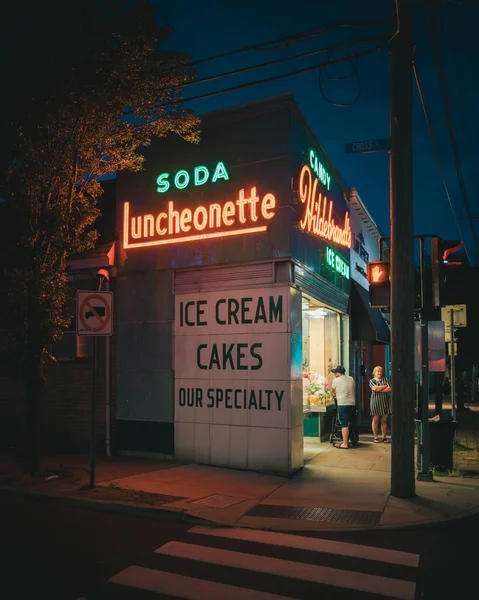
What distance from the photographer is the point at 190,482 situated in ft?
31.0

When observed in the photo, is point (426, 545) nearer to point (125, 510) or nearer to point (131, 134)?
point (125, 510)

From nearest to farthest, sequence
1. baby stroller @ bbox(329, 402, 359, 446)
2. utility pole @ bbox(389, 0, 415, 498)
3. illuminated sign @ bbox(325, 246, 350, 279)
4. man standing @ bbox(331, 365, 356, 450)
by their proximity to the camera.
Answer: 1. utility pole @ bbox(389, 0, 415, 498)
2. man standing @ bbox(331, 365, 356, 450)
3. baby stroller @ bbox(329, 402, 359, 446)
4. illuminated sign @ bbox(325, 246, 350, 279)

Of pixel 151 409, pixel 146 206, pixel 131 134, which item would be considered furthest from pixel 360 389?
pixel 131 134

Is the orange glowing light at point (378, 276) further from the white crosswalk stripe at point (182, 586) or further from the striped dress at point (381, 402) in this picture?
the white crosswalk stripe at point (182, 586)

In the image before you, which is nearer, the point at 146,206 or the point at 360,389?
the point at 146,206

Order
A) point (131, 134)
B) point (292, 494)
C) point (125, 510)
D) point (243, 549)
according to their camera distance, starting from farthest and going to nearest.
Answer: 1. point (131, 134)
2. point (292, 494)
3. point (125, 510)
4. point (243, 549)

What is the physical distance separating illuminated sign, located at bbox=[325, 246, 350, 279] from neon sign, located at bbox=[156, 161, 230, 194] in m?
3.51

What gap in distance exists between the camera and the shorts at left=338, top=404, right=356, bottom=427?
506 inches

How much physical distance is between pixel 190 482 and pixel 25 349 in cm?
364

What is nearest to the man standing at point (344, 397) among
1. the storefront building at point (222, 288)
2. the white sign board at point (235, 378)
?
the storefront building at point (222, 288)

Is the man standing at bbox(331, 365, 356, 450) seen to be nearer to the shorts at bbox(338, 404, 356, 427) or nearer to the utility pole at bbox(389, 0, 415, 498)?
the shorts at bbox(338, 404, 356, 427)

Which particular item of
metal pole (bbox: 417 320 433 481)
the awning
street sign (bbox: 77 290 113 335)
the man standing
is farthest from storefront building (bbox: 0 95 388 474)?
the awning

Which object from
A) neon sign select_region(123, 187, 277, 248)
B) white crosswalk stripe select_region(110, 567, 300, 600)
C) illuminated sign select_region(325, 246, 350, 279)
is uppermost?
neon sign select_region(123, 187, 277, 248)

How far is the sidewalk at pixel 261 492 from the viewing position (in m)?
7.36
